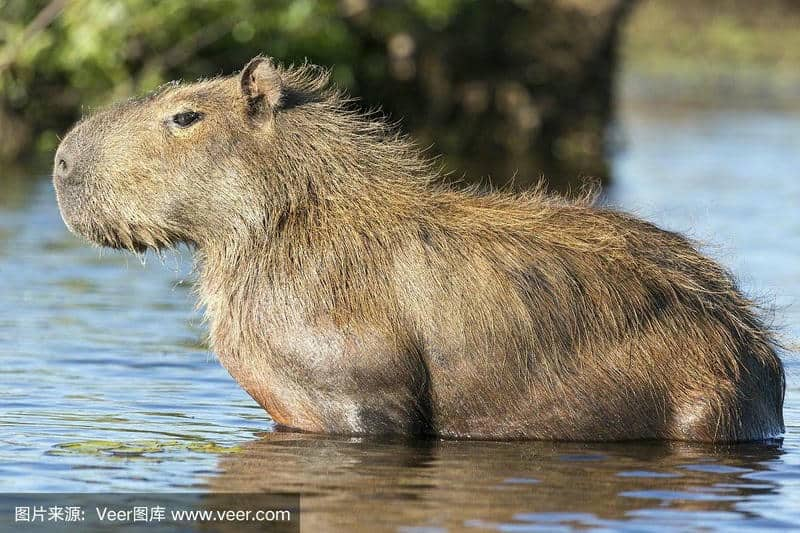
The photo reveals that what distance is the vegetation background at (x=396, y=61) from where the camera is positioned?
63.5ft

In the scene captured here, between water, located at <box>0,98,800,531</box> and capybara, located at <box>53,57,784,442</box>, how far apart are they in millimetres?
185

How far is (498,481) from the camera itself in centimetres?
698

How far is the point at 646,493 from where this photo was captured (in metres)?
6.89

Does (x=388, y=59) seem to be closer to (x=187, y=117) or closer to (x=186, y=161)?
(x=187, y=117)

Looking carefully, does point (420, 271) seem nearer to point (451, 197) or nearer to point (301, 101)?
point (451, 197)

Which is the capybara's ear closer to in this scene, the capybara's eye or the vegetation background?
the capybara's eye

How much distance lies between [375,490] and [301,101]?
2248mm

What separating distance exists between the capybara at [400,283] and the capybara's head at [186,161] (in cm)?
1

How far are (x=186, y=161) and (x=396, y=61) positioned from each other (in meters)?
17.9

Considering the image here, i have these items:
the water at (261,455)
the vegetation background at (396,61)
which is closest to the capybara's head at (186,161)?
the water at (261,455)

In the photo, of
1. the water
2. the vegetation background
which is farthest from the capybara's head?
the vegetation background

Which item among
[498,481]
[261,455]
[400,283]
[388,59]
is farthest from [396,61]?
[498,481]

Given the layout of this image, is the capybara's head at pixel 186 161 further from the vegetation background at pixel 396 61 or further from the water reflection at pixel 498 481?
the vegetation background at pixel 396 61

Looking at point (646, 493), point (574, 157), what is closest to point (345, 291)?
point (646, 493)
